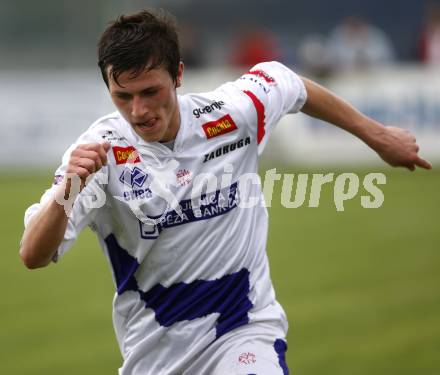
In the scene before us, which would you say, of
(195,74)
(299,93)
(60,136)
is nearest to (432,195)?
(195,74)

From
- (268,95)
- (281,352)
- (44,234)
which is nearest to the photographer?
(44,234)

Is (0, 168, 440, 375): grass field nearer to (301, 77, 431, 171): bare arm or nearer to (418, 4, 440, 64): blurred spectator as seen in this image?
(301, 77, 431, 171): bare arm

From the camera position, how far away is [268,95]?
5.57 m

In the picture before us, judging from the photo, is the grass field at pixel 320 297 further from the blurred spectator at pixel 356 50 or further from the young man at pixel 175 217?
the blurred spectator at pixel 356 50

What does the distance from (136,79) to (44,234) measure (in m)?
0.93

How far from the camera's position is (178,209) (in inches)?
200

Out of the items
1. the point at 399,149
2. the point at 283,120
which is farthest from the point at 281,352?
the point at 283,120

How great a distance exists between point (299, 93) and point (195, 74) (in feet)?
54.4

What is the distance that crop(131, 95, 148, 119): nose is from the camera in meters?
4.76

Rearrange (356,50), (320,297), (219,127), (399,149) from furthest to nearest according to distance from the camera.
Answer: (356,50), (320,297), (399,149), (219,127)

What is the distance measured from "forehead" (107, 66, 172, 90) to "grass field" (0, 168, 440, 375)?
373cm

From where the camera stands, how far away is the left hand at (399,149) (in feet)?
18.6

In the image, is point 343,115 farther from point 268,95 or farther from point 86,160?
point 86,160

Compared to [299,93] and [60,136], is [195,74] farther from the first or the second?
[299,93]
